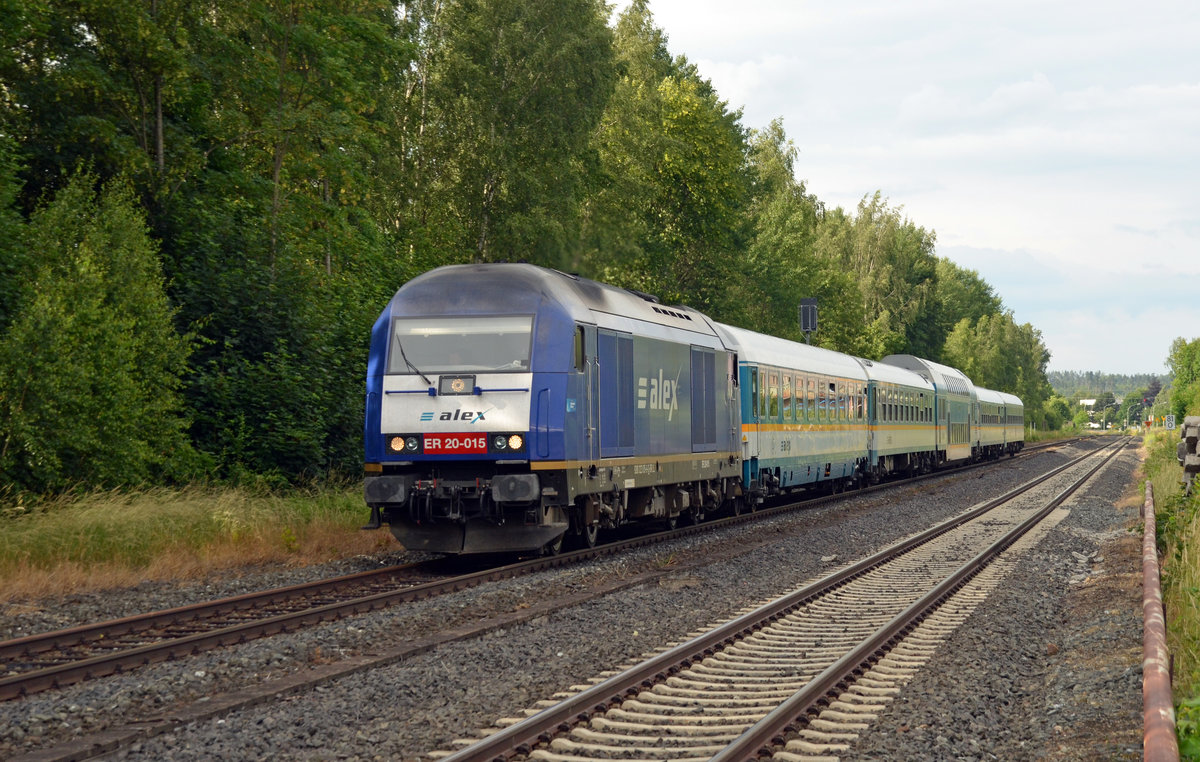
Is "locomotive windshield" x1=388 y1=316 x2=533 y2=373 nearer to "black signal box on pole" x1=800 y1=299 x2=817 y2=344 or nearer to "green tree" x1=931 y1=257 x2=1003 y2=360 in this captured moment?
"black signal box on pole" x1=800 y1=299 x2=817 y2=344

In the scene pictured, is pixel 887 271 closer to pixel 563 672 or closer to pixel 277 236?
pixel 277 236

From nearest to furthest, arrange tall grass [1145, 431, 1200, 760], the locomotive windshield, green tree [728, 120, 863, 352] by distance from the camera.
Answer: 1. tall grass [1145, 431, 1200, 760]
2. the locomotive windshield
3. green tree [728, 120, 863, 352]

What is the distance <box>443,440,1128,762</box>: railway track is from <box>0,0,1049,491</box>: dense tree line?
30.2 ft

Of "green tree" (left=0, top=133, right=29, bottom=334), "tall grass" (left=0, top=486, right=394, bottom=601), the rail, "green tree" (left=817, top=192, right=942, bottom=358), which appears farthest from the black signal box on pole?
the rail

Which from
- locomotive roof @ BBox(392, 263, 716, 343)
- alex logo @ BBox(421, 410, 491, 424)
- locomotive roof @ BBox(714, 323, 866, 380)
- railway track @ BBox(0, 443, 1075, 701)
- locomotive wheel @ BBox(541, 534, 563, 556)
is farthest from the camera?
locomotive roof @ BBox(714, 323, 866, 380)

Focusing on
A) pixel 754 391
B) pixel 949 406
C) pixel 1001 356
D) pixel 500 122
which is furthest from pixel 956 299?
pixel 754 391

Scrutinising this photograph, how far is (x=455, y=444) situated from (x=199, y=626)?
4.10m

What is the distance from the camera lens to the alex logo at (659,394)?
51.2 ft

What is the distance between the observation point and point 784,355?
23.6 metres

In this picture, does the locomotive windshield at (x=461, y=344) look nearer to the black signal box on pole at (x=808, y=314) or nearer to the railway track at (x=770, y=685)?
the railway track at (x=770, y=685)

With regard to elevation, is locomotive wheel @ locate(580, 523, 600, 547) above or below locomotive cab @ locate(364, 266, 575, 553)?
below

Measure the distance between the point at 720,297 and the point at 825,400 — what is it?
18.1 metres

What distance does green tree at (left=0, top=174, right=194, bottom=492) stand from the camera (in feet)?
44.1

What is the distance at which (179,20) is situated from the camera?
1958 cm
